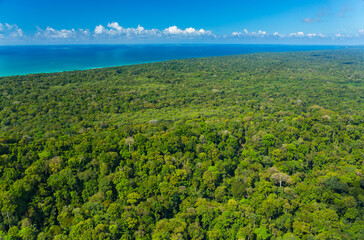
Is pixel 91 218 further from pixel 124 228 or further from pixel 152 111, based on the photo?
pixel 152 111

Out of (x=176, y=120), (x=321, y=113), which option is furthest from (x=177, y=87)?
(x=321, y=113)

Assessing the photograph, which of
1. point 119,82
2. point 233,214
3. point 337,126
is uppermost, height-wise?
point 119,82

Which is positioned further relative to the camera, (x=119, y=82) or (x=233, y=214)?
(x=119, y=82)

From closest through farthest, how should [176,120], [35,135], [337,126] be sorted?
[35,135]
[337,126]
[176,120]

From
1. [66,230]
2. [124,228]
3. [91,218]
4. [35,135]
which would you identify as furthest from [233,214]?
[35,135]

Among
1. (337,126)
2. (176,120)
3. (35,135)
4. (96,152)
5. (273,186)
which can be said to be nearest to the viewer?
(273,186)

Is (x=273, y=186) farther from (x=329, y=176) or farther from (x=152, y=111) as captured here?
(x=152, y=111)

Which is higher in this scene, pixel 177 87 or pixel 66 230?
pixel 177 87
